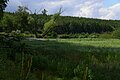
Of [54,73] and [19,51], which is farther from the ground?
[19,51]

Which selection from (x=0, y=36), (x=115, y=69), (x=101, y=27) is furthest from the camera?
(x=101, y=27)

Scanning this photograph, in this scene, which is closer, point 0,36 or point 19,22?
point 0,36

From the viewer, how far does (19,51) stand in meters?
8.95

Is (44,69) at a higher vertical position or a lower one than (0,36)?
lower

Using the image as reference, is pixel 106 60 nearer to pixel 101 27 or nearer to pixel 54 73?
pixel 54 73

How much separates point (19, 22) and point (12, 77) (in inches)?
2807

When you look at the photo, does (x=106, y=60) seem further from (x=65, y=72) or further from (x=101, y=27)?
(x=101, y=27)

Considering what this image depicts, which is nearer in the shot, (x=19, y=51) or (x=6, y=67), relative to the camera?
(x=19, y=51)

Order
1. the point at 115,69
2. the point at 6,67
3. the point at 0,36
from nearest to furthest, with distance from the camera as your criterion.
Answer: the point at 0,36
the point at 6,67
the point at 115,69

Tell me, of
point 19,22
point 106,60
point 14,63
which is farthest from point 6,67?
point 19,22

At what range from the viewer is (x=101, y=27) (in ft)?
549

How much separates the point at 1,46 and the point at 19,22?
71949 millimetres

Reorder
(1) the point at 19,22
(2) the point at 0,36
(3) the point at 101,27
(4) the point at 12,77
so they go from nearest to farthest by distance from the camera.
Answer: (2) the point at 0,36 < (4) the point at 12,77 < (1) the point at 19,22 < (3) the point at 101,27

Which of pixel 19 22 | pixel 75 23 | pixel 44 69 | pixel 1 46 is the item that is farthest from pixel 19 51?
pixel 75 23
